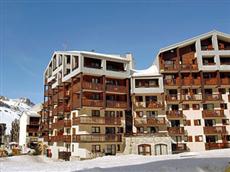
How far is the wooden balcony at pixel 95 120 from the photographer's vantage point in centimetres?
4006

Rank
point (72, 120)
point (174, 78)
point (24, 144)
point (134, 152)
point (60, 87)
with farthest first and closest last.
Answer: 1. point (24, 144)
2. point (60, 87)
3. point (174, 78)
4. point (72, 120)
5. point (134, 152)

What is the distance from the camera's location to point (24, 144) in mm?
68688

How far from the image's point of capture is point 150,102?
4406cm

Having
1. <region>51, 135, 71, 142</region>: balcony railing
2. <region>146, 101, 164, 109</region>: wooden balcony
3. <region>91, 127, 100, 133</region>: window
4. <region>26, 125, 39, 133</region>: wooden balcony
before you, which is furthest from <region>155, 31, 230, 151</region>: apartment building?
<region>26, 125, 39, 133</region>: wooden balcony

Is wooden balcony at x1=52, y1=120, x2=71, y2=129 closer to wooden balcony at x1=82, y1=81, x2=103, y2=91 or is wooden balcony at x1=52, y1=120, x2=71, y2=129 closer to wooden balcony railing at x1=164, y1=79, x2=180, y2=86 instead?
wooden balcony at x1=82, y1=81, x2=103, y2=91

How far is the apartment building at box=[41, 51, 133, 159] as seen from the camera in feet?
132

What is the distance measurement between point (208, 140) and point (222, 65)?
12637mm

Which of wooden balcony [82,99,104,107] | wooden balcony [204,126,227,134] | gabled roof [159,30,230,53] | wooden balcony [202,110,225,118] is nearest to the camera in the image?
wooden balcony [82,99,104,107]

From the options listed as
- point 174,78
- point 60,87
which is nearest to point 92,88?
point 60,87

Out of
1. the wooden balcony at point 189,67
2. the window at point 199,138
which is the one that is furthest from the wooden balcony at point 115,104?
the window at point 199,138

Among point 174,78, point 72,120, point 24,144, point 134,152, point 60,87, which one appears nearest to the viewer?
point 134,152

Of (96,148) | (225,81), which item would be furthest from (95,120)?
(225,81)

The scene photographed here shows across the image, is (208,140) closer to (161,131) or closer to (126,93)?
(161,131)

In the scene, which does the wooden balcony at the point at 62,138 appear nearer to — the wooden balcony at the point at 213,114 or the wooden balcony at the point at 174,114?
the wooden balcony at the point at 174,114
